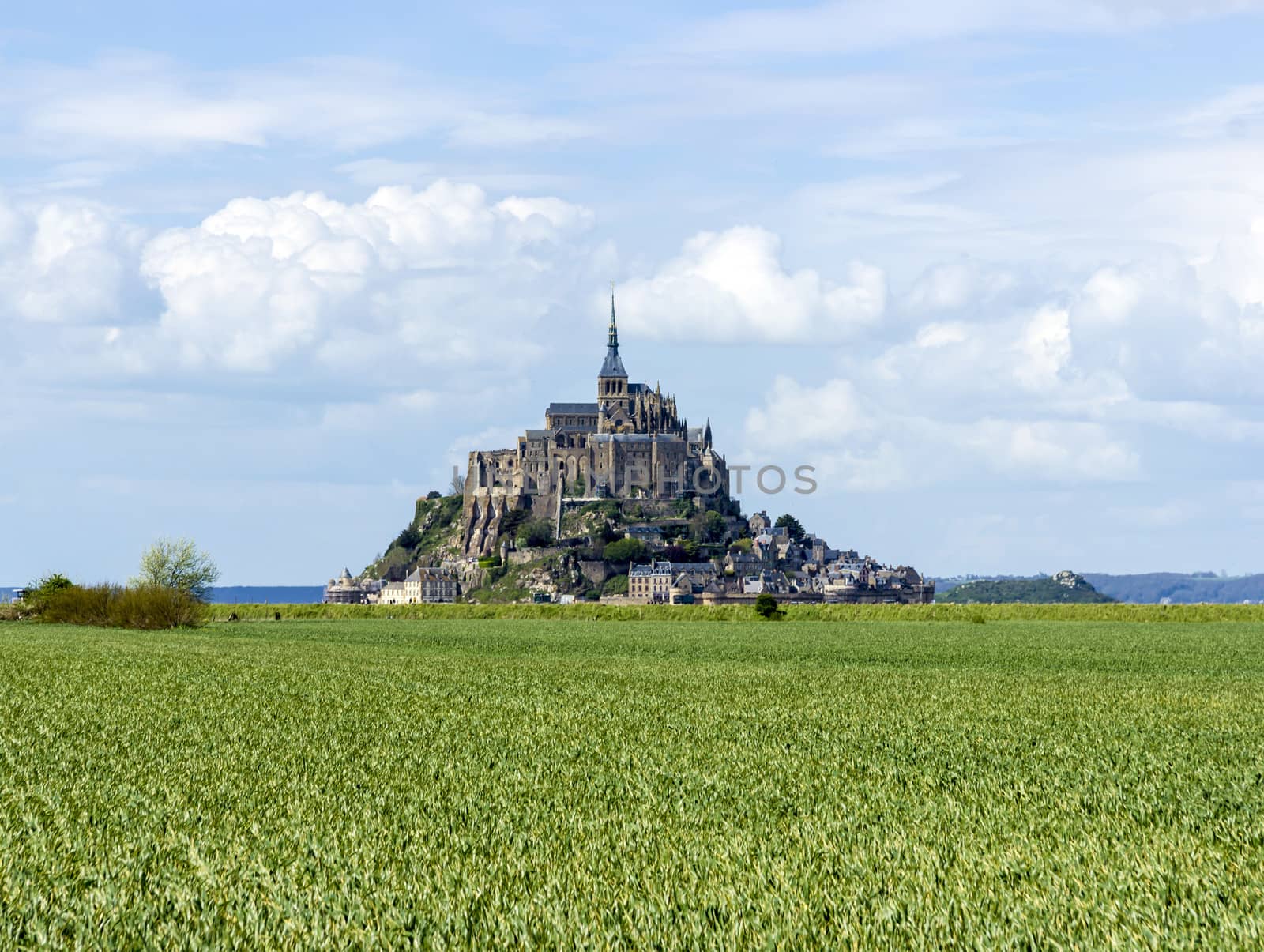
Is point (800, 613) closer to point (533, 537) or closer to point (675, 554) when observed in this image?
point (675, 554)

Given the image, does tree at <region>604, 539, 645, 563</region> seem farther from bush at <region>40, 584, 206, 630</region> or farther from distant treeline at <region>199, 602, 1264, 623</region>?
bush at <region>40, 584, 206, 630</region>

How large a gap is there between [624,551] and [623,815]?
576ft

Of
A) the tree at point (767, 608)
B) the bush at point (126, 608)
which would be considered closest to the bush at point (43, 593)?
the bush at point (126, 608)

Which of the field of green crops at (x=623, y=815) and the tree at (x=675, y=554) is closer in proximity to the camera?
the field of green crops at (x=623, y=815)

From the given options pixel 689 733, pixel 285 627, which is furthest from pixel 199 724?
pixel 285 627

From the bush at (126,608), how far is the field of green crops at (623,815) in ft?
149

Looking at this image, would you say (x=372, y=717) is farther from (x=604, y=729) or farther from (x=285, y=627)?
(x=285, y=627)

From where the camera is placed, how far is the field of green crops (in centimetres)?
1045

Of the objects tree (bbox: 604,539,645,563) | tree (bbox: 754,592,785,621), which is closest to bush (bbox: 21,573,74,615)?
tree (bbox: 754,592,785,621)

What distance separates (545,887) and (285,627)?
248ft

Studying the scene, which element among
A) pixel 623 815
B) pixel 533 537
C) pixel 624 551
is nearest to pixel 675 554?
pixel 624 551

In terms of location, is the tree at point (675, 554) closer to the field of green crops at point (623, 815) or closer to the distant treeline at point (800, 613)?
the distant treeline at point (800, 613)

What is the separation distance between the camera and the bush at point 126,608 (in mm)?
75875

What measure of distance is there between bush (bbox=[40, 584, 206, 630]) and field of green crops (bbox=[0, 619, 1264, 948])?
45316 mm
